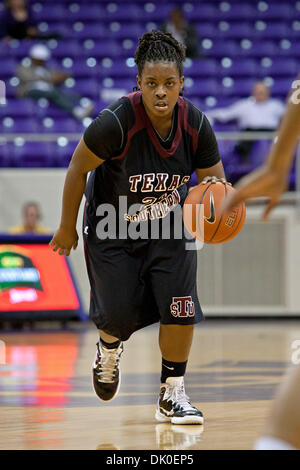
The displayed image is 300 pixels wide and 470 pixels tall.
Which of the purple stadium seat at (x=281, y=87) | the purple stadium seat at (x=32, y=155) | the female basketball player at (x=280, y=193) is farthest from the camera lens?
the purple stadium seat at (x=281, y=87)

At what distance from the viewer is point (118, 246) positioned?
12.2ft

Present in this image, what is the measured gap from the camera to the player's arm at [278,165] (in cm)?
177

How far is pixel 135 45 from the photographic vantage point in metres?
12.3

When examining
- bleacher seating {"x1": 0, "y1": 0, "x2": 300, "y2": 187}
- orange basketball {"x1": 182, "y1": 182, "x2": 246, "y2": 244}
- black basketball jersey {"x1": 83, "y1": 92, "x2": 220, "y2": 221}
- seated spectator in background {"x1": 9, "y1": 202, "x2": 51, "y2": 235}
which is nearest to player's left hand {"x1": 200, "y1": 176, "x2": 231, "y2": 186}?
orange basketball {"x1": 182, "y1": 182, "x2": 246, "y2": 244}

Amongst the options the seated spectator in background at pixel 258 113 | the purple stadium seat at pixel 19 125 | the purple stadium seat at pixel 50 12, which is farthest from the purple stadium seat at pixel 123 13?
the seated spectator in background at pixel 258 113

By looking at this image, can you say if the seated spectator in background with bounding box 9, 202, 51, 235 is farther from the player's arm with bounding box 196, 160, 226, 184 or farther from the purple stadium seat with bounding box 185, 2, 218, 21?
the player's arm with bounding box 196, 160, 226, 184

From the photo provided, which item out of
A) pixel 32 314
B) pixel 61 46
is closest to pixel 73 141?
pixel 32 314

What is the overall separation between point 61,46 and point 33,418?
920 cm

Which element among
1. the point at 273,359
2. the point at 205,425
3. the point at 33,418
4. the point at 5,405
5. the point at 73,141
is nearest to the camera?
the point at 205,425

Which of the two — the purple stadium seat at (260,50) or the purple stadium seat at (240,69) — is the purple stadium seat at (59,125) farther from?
the purple stadium seat at (260,50)

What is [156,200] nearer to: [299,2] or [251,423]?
[251,423]

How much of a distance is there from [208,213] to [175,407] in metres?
0.92

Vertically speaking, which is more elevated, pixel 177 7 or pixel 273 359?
pixel 177 7

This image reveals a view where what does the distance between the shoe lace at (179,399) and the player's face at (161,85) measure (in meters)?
1.27
